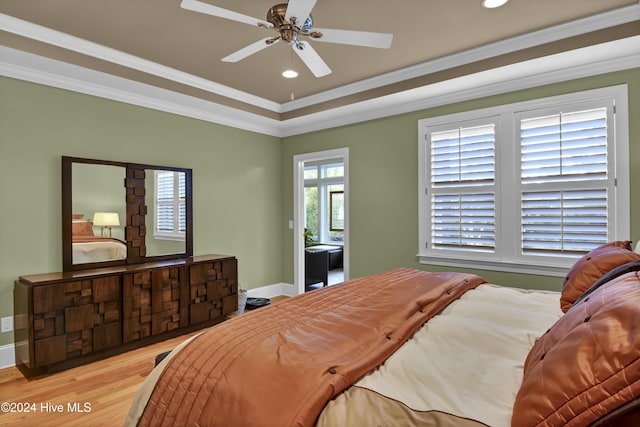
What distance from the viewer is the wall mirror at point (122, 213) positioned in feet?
10.8

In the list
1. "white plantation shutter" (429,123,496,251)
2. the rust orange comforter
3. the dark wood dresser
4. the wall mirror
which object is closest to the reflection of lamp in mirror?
the wall mirror

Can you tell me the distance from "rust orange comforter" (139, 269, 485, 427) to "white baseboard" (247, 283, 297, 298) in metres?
3.26

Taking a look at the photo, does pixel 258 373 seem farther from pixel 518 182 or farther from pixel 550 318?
pixel 518 182

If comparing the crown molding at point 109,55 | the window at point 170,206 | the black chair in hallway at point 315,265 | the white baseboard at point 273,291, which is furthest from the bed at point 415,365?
the black chair in hallway at point 315,265

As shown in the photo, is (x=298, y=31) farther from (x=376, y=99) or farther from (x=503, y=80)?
(x=503, y=80)

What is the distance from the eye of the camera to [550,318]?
69.8 inches

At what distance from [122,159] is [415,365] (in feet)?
11.7

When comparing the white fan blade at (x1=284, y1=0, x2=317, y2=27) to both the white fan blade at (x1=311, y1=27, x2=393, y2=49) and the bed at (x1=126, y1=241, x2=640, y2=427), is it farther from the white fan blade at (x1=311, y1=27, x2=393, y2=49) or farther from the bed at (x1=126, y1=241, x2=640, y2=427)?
the bed at (x1=126, y1=241, x2=640, y2=427)

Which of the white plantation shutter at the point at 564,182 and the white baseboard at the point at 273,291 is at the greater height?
the white plantation shutter at the point at 564,182

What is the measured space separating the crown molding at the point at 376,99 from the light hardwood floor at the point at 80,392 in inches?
97.9

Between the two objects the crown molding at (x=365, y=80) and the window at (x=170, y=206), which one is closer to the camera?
the crown molding at (x=365, y=80)

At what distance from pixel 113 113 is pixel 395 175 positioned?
10.2 ft

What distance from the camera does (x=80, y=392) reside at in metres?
2.53

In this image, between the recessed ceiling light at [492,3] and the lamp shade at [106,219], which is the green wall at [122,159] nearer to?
the lamp shade at [106,219]
